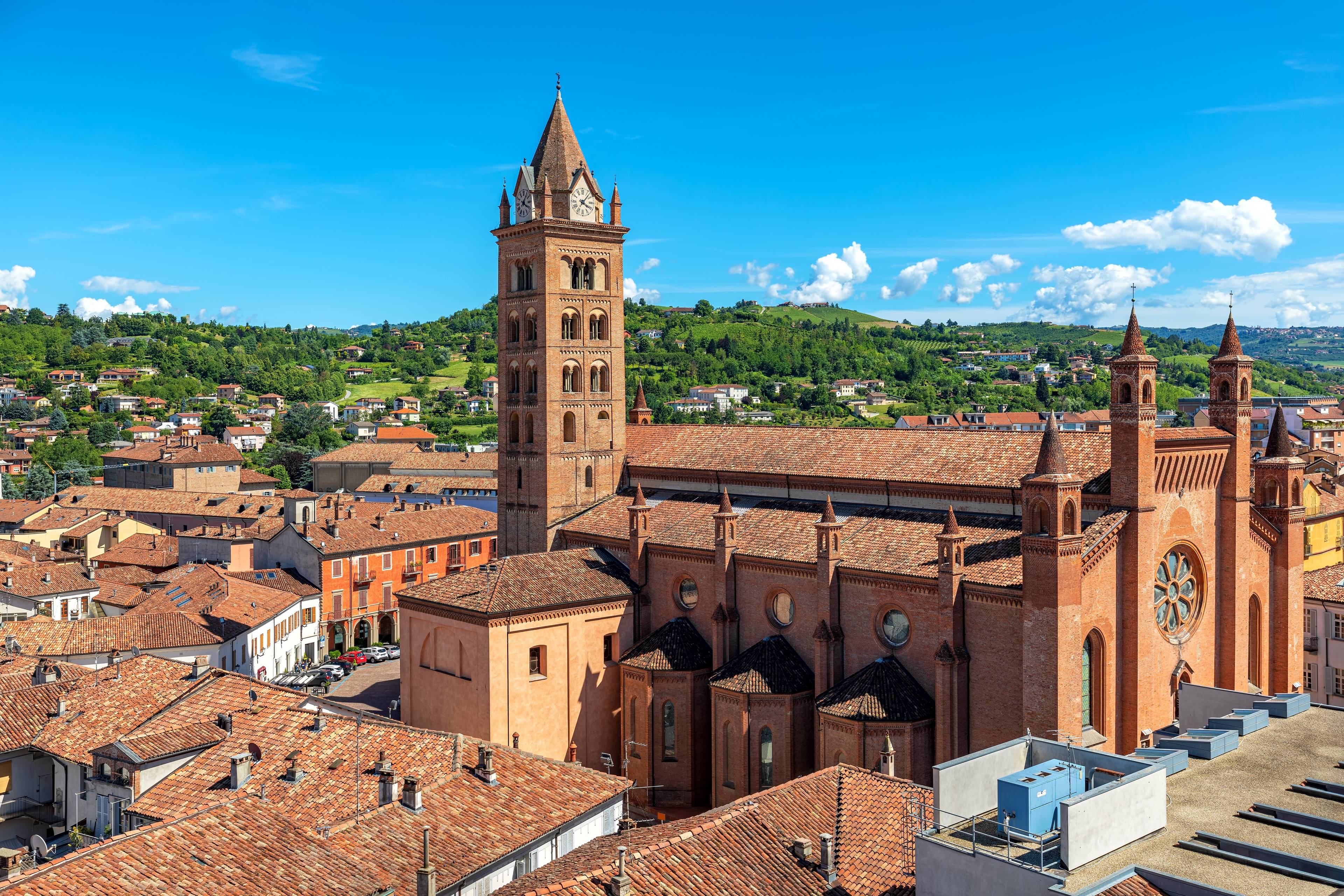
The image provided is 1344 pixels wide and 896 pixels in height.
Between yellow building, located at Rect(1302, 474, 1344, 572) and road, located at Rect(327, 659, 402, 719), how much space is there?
55.5 m

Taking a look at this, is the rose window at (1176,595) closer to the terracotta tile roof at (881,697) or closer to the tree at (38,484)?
the terracotta tile roof at (881,697)

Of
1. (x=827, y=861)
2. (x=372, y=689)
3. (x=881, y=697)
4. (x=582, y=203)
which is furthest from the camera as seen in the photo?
(x=372, y=689)

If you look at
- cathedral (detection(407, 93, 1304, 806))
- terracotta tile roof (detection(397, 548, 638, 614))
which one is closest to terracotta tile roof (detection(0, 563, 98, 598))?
terracotta tile roof (detection(397, 548, 638, 614))

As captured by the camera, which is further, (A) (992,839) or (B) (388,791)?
(B) (388,791)

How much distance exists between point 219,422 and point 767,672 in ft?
551

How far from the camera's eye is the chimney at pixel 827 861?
23484 mm

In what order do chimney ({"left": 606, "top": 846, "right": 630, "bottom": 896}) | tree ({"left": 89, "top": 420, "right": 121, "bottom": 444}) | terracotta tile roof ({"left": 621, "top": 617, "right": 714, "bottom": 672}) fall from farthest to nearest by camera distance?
tree ({"left": 89, "top": 420, "right": 121, "bottom": 444}), terracotta tile roof ({"left": 621, "top": 617, "right": 714, "bottom": 672}), chimney ({"left": 606, "top": 846, "right": 630, "bottom": 896})

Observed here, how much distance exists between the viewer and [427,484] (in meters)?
101

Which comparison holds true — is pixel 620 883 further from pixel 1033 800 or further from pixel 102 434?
pixel 102 434

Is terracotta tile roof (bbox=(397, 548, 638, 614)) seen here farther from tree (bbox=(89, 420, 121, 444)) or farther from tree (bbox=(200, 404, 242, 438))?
tree (bbox=(200, 404, 242, 438))

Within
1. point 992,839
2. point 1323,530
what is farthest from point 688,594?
point 1323,530

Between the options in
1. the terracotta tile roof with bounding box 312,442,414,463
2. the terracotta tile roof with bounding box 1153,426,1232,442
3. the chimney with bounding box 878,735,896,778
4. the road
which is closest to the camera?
the chimney with bounding box 878,735,896,778

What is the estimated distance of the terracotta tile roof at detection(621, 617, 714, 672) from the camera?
142ft

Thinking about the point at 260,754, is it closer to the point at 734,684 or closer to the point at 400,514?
the point at 734,684
